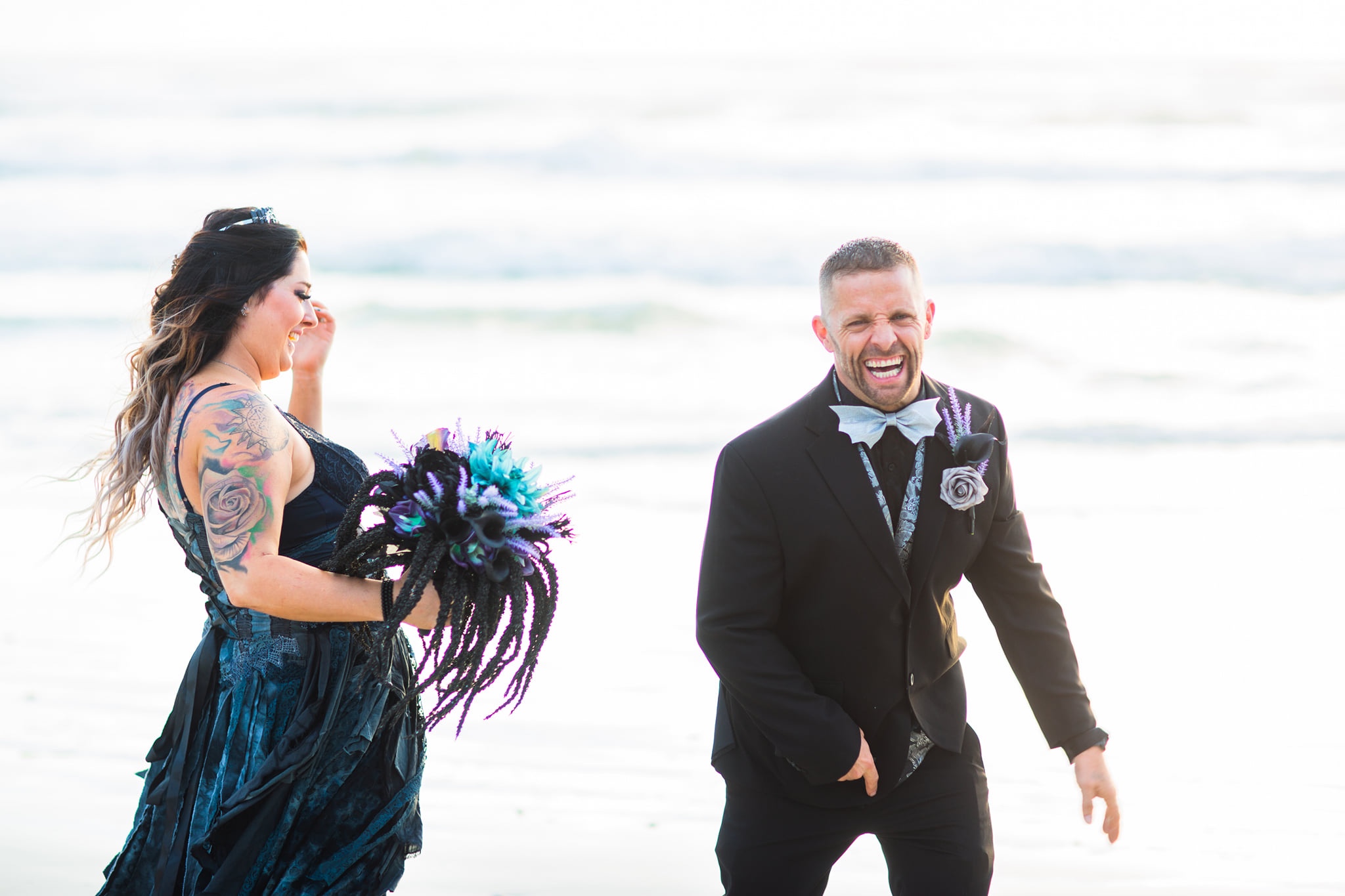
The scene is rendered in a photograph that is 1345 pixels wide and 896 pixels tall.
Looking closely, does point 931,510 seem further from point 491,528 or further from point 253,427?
point 253,427

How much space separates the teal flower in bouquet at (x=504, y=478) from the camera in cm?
296

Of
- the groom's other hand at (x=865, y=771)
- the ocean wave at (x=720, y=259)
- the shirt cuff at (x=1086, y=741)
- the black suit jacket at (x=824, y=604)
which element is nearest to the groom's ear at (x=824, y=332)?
the black suit jacket at (x=824, y=604)

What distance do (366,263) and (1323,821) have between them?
14980 millimetres

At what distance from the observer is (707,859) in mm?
5113

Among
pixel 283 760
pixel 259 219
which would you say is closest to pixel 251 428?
pixel 259 219

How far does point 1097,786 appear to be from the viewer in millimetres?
3271

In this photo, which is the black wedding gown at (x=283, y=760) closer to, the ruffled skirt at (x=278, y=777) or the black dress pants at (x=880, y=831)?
the ruffled skirt at (x=278, y=777)

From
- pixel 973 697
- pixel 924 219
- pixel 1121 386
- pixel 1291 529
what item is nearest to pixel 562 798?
pixel 973 697

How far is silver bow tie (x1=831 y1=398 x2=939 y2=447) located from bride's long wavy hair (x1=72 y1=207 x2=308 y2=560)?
137 cm

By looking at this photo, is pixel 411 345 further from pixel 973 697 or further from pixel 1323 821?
pixel 1323 821

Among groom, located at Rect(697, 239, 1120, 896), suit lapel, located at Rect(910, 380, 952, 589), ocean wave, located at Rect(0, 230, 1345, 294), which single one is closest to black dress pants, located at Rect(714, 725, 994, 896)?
groom, located at Rect(697, 239, 1120, 896)

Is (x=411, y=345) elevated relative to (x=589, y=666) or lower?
elevated

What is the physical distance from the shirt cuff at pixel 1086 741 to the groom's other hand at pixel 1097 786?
0.01m

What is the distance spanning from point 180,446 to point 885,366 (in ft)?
5.25
